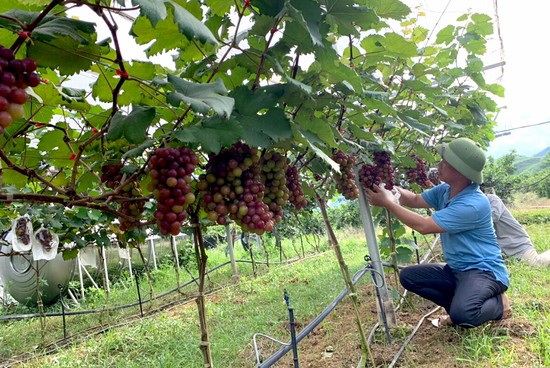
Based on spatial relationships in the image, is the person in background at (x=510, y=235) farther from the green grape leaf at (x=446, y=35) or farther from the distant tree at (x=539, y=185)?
the distant tree at (x=539, y=185)

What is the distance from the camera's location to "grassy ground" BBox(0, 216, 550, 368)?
96.9 inches

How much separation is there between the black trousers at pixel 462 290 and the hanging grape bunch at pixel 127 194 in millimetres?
2241

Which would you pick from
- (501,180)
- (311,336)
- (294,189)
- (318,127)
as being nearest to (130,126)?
(318,127)

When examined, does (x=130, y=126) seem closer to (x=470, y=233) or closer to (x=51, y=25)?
(x=51, y=25)

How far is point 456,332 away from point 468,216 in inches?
32.1

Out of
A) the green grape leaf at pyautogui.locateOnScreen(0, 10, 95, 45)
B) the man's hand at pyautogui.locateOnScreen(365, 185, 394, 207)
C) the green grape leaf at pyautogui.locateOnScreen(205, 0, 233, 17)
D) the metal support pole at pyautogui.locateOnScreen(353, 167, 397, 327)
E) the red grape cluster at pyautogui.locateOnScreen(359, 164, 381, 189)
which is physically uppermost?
the green grape leaf at pyautogui.locateOnScreen(205, 0, 233, 17)

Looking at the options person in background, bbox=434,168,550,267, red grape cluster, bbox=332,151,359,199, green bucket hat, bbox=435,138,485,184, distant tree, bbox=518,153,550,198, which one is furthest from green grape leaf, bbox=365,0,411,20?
distant tree, bbox=518,153,550,198

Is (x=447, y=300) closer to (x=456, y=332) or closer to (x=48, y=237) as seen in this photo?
(x=456, y=332)

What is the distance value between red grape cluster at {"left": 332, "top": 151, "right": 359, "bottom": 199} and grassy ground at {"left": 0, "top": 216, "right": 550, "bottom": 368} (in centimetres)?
112

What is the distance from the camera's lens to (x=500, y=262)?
9.23 ft

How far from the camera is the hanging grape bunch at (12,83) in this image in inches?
25.0

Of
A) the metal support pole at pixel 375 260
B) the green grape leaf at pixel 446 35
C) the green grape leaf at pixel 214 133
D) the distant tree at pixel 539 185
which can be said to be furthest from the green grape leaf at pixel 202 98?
the distant tree at pixel 539 185

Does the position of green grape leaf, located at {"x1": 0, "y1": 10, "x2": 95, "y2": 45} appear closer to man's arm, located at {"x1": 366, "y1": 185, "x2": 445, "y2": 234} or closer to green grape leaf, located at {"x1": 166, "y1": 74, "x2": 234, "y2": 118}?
green grape leaf, located at {"x1": 166, "y1": 74, "x2": 234, "y2": 118}

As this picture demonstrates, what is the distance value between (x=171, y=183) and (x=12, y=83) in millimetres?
410
